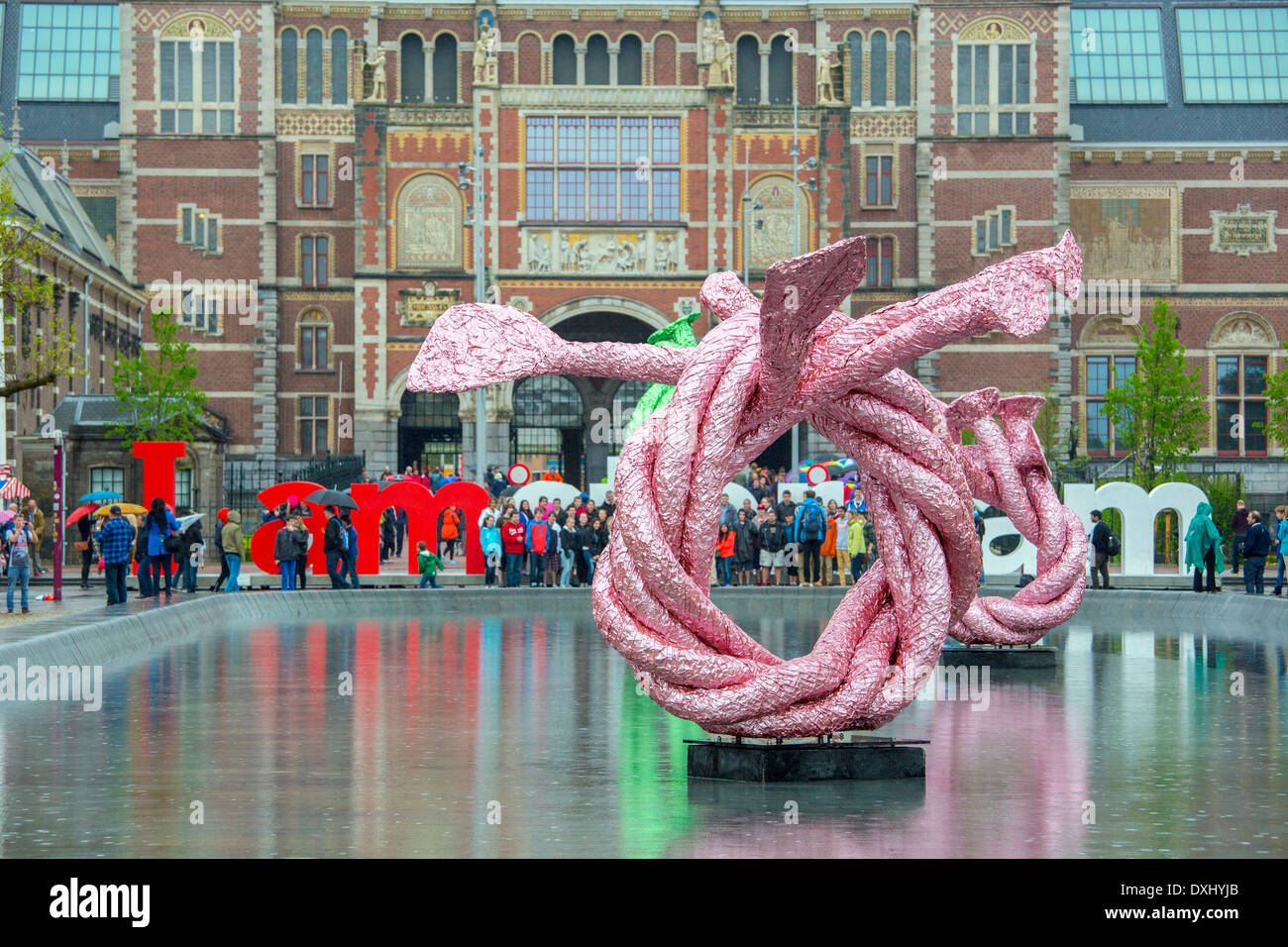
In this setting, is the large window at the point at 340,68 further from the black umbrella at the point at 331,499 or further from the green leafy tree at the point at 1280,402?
the green leafy tree at the point at 1280,402

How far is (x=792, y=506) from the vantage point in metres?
30.9

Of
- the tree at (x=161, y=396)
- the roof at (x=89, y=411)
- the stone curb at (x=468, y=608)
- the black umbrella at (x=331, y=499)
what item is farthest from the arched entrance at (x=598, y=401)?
the stone curb at (x=468, y=608)

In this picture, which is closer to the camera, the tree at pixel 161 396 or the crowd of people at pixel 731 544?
the crowd of people at pixel 731 544

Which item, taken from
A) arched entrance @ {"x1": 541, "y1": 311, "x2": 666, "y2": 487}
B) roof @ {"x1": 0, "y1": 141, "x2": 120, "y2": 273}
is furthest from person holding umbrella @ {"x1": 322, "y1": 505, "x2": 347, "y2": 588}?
arched entrance @ {"x1": 541, "y1": 311, "x2": 666, "y2": 487}

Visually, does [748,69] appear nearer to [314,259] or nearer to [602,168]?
[602,168]

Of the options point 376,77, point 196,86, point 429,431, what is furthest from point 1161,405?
point 196,86

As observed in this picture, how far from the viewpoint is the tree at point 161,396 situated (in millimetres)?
39969

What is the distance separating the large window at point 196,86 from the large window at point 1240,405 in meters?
31.5

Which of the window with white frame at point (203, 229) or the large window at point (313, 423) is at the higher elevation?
the window with white frame at point (203, 229)

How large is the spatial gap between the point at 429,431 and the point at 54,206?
Answer: 1333 centimetres

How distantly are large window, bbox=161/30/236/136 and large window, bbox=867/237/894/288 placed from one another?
1989cm
